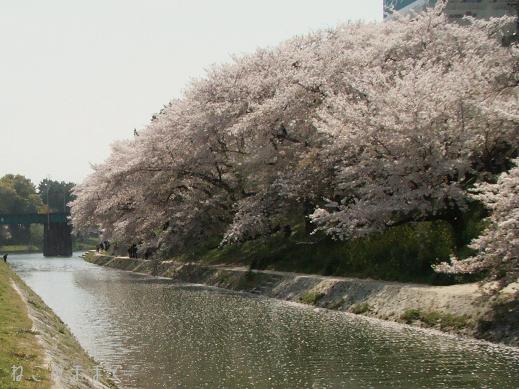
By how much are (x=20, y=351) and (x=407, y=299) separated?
17091 millimetres

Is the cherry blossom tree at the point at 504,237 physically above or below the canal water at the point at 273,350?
above

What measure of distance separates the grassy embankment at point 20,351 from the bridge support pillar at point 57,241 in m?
135

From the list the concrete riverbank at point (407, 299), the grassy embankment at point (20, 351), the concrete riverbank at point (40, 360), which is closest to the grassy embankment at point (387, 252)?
the concrete riverbank at point (407, 299)

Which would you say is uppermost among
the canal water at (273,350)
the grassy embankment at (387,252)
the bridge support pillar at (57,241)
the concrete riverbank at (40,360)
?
the bridge support pillar at (57,241)

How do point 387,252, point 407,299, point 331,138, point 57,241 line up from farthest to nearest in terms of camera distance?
point 57,241
point 331,138
point 387,252
point 407,299

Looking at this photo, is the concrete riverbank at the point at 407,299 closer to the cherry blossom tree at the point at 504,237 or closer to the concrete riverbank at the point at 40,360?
the cherry blossom tree at the point at 504,237

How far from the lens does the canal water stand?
17109 mm

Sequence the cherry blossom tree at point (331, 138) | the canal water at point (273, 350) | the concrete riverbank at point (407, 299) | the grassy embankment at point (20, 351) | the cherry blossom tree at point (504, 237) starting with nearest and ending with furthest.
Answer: the grassy embankment at point (20, 351) < the canal water at point (273, 350) < the cherry blossom tree at point (504, 237) < the concrete riverbank at point (407, 299) < the cherry blossom tree at point (331, 138)

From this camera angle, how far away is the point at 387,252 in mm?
36906

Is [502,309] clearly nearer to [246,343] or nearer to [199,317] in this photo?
[246,343]

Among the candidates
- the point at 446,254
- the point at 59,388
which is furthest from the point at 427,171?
the point at 59,388

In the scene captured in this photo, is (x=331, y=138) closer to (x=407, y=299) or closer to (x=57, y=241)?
(x=407, y=299)

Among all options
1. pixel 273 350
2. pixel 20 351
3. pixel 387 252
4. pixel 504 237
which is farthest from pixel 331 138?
pixel 20 351

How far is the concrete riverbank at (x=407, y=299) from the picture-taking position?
2283 centimetres
